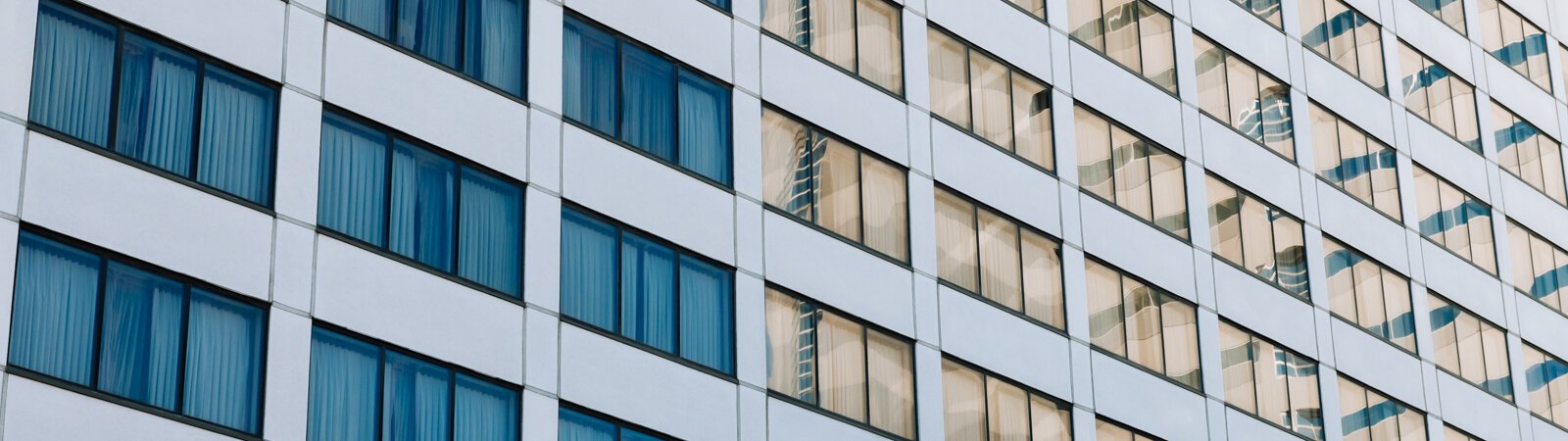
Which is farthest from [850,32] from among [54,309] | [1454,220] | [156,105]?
[1454,220]

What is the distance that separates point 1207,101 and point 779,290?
15.6 metres

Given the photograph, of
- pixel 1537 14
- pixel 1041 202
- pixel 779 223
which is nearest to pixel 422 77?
pixel 779 223

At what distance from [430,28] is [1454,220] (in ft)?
102

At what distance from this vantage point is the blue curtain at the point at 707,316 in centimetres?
4106

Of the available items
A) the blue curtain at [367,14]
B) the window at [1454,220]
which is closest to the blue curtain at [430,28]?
the blue curtain at [367,14]

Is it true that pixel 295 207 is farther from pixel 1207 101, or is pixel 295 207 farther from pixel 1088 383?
pixel 1207 101

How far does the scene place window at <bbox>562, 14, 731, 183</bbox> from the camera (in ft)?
135

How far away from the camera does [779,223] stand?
141 ft

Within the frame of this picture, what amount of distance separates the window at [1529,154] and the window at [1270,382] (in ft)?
43.6

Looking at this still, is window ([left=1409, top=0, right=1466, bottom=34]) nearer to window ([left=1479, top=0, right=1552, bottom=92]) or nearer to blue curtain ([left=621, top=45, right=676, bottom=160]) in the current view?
window ([left=1479, top=0, right=1552, bottom=92])

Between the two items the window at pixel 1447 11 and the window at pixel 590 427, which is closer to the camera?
the window at pixel 590 427

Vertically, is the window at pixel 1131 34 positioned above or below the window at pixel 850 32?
above

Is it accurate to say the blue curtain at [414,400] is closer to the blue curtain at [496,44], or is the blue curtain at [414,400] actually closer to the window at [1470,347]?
the blue curtain at [496,44]

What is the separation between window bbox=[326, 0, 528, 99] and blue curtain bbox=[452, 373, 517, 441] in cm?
486
